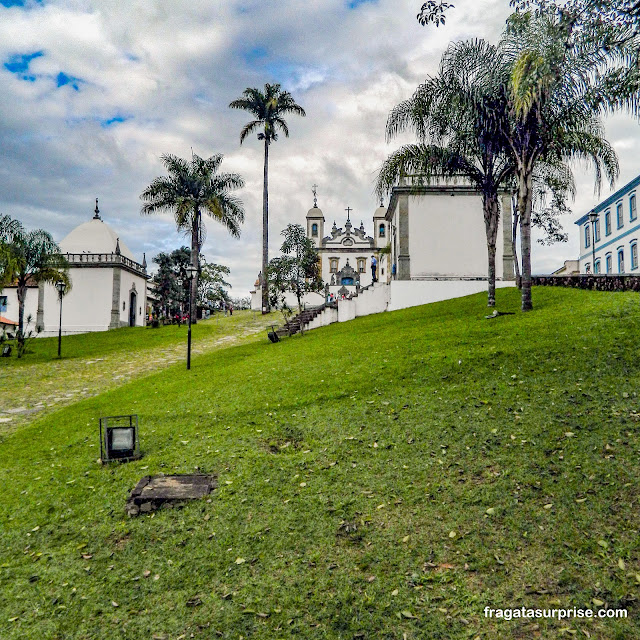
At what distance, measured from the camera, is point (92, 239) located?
35750 mm

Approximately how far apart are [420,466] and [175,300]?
140 ft

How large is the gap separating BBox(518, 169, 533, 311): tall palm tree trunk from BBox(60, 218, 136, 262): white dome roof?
1172 inches

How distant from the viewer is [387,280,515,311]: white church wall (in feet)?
81.0

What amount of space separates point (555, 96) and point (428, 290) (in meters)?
12.7

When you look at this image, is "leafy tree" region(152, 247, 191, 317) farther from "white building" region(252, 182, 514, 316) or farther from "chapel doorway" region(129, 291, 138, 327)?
"white building" region(252, 182, 514, 316)

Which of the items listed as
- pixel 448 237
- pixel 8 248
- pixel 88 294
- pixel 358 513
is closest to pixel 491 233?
pixel 448 237

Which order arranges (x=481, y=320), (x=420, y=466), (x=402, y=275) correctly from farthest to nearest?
1. (x=402, y=275)
2. (x=481, y=320)
3. (x=420, y=466)

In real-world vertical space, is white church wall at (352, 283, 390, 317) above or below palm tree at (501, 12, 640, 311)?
below

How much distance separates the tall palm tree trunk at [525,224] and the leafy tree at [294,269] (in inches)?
444

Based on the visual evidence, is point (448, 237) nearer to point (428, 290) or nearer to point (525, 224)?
point (428, 290)

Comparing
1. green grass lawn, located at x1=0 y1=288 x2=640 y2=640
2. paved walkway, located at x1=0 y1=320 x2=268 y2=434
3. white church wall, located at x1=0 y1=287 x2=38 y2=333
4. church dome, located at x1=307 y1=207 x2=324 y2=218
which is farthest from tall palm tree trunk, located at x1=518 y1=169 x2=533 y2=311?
church dome, located at x1=307 y1=207 x2=324 y2=218

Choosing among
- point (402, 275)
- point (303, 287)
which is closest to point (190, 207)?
point (303, 287)

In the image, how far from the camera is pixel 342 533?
4.61m

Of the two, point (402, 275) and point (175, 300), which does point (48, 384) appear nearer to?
point (402, 275)
